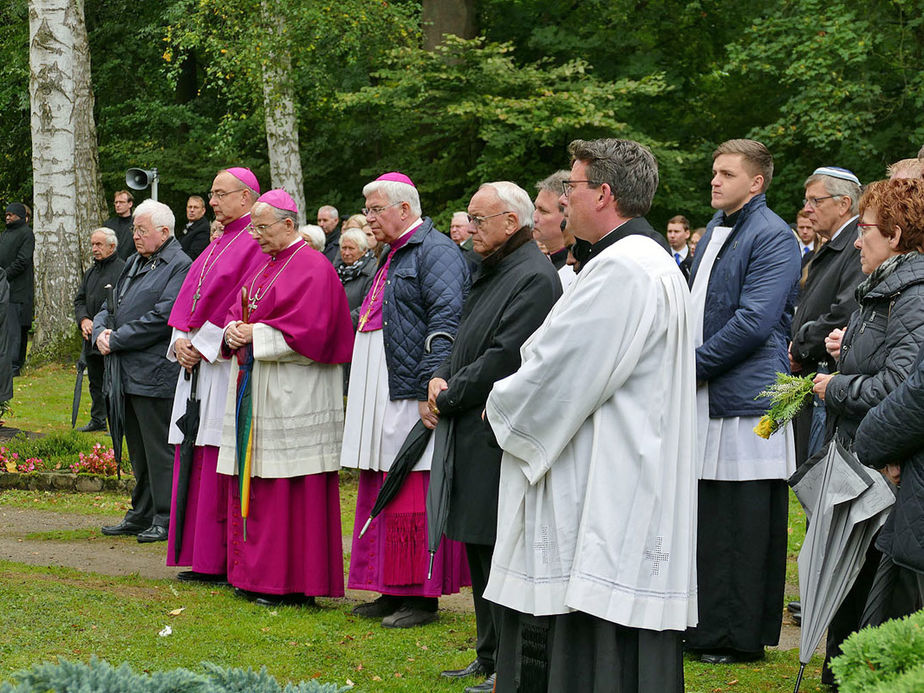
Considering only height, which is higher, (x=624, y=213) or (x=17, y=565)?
(x=624, y=213)

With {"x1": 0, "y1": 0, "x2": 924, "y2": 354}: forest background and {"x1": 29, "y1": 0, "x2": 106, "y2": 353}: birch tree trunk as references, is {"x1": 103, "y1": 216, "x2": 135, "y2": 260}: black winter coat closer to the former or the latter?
{"x1": 29, "y1": 0, "x2": 106, "y2": 353}: birch tree trunk

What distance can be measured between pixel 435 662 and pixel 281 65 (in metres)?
15.0

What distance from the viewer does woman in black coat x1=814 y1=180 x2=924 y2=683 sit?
457 centimetres

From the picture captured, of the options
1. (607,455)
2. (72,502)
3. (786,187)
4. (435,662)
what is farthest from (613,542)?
(786,187)

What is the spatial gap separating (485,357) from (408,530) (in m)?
1.54

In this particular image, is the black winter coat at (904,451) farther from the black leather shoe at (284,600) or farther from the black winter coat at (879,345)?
the black leather shoe at (284,600)

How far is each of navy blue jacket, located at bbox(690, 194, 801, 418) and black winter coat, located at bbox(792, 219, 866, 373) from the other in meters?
0.35

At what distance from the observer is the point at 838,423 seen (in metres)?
5.10

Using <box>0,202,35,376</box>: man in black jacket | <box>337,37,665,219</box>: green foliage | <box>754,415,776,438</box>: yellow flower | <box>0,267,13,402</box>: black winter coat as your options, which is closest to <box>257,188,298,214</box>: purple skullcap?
<box>754,415,776,438</box>: yellow flower

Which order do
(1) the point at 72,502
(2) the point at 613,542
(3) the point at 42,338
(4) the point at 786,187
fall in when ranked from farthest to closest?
(4) the point at 786,187 < (3) the point at 42,338 < (1) the point at 72,502 < (2) the point at 613,542

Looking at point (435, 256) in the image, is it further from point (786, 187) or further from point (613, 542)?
point (786, 187)

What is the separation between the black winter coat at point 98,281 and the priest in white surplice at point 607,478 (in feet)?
29.4

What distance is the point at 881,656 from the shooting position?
3010 millimetres

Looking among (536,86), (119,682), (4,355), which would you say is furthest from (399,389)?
(536,86)
